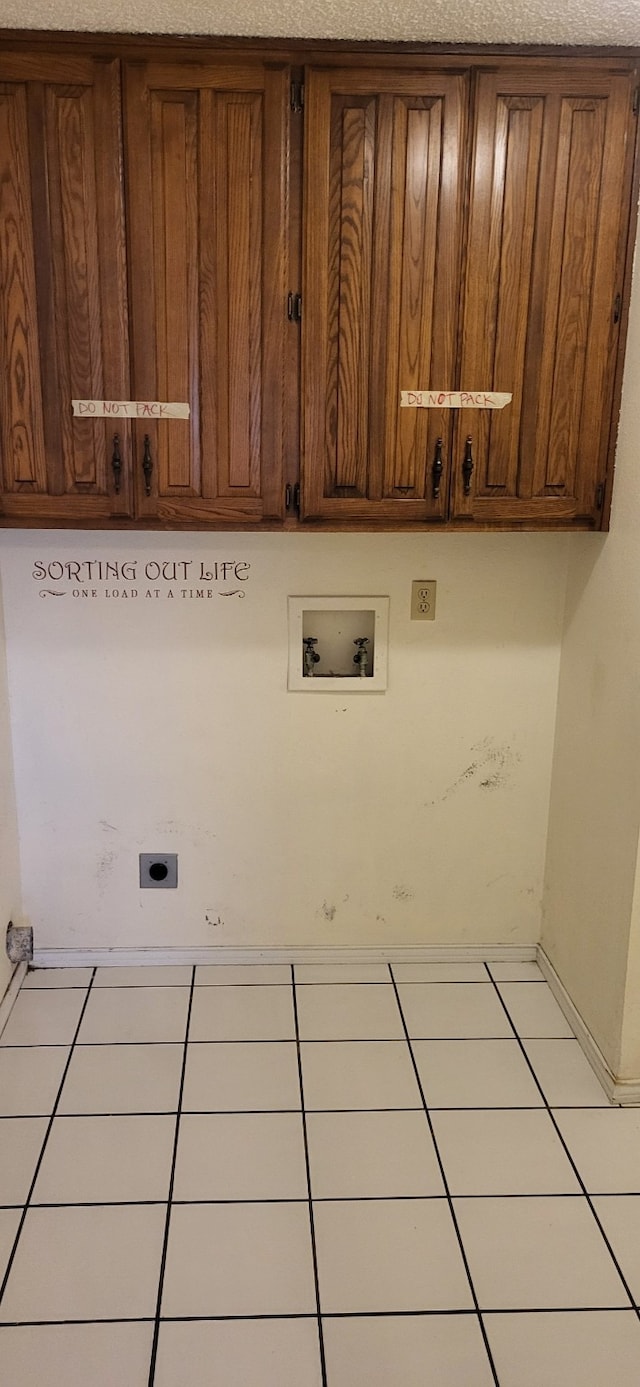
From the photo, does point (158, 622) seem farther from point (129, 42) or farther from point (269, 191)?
point (129, 42)

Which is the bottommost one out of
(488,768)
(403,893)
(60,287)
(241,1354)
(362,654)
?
(241,1354)

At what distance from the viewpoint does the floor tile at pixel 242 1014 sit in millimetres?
2404

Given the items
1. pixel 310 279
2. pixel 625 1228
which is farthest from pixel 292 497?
pixel 625 1228

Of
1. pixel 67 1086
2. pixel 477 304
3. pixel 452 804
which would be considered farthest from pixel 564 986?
pixel 477 304

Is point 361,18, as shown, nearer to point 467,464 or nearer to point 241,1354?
point 467,464

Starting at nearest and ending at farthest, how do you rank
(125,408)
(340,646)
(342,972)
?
(125,408) → (340,646) → (342,972)

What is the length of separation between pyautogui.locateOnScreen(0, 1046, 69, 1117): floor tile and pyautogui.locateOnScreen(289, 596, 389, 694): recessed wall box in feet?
3.44

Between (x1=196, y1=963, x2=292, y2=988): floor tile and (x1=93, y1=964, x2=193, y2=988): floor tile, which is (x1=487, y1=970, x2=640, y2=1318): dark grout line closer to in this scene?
(x1=196, y1=963, x2=292, y2=988): floor tile

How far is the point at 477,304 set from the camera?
2.10m

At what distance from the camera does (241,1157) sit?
2.01m

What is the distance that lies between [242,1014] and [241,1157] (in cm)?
49

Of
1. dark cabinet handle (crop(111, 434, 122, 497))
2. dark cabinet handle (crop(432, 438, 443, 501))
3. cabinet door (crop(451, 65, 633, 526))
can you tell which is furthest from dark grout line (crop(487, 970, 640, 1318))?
dark cabinet handle (crop(111, 434, 122, 497))

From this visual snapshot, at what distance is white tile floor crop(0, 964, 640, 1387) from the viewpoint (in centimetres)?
162

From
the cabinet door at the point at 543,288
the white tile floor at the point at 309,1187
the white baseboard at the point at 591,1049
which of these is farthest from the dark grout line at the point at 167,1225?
the cabinet door at the point at 543,288
